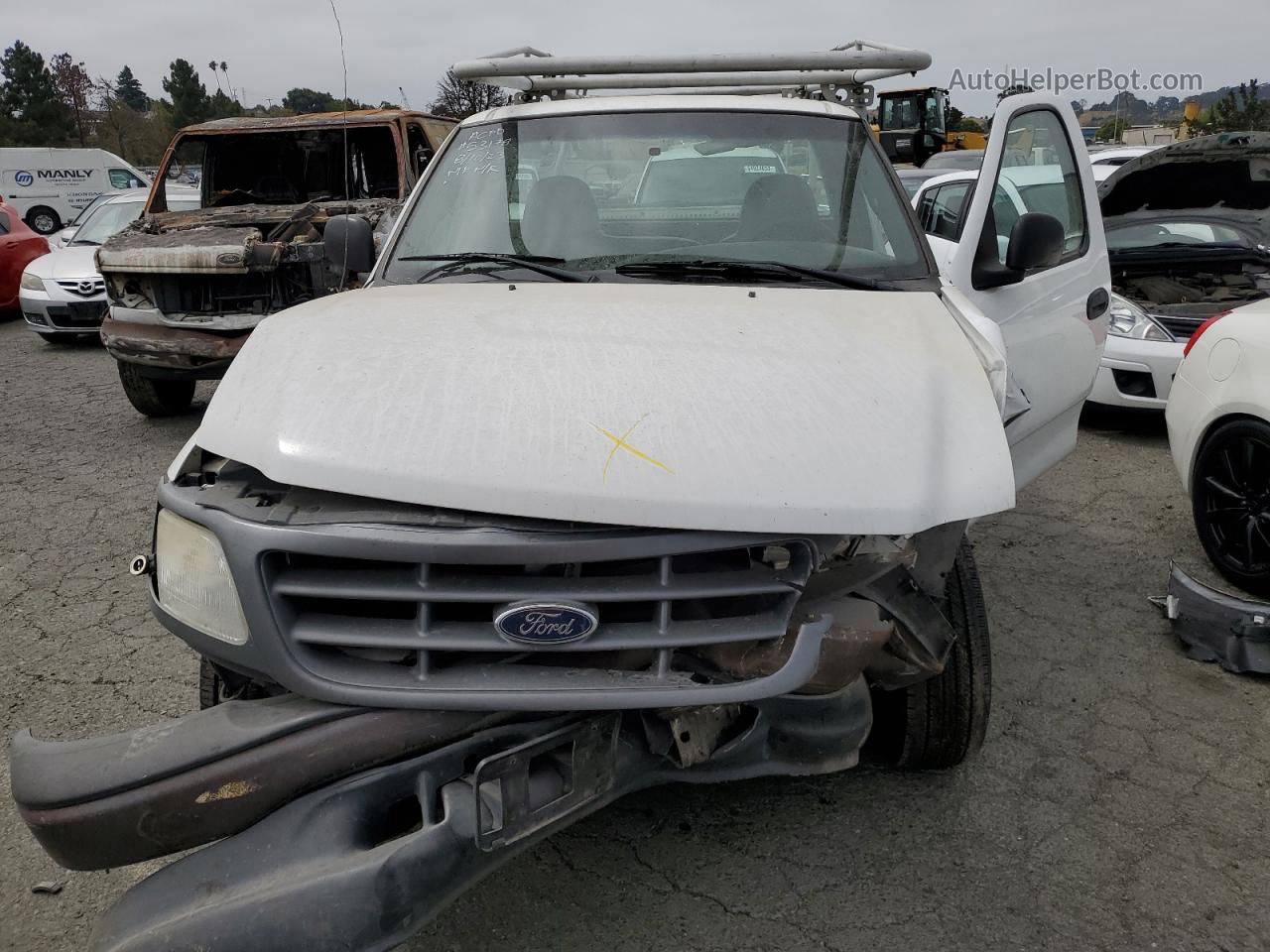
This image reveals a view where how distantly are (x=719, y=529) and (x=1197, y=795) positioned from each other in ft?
6.15

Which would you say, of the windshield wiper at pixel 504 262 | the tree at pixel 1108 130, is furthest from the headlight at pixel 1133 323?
the tree at pixel 1108 130

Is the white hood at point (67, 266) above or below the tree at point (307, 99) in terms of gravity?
below

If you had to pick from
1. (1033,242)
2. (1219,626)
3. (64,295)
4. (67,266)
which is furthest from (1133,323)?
(67,266)

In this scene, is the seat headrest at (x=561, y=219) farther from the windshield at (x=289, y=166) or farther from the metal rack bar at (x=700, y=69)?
the windshield at (x=289, y=166)

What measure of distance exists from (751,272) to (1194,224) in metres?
5.75

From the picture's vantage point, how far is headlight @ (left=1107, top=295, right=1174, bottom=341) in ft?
20.5

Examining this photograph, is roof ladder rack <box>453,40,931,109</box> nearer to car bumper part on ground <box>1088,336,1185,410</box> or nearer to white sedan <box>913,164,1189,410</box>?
white sedan <box>913,164,1189,410</box>

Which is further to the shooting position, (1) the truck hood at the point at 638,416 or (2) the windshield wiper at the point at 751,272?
(2) the windshield wiper at the point at 751,272

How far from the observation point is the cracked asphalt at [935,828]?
2.41 m

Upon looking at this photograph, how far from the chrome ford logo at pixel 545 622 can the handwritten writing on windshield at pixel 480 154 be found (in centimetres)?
205

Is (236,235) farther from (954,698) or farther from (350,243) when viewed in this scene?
(954,698)

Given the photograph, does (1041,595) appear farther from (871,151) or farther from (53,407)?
(53,407)

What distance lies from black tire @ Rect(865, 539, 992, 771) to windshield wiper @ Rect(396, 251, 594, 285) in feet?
4.44

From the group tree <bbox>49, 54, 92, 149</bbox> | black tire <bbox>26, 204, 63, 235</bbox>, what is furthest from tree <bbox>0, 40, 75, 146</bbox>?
black tire <bbox>26, 204, 63, 235</bbox>
